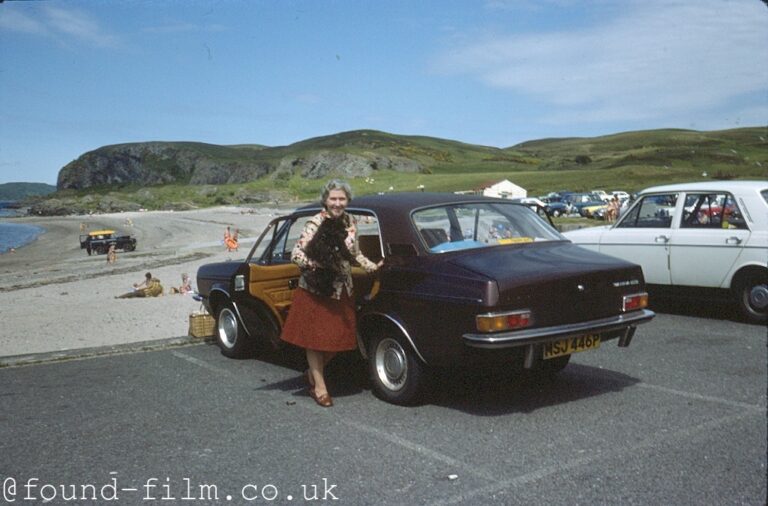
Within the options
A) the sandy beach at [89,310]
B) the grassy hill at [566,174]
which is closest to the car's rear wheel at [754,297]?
the sandy beach at [89,310]

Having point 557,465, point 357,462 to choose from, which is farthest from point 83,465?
point 557,465

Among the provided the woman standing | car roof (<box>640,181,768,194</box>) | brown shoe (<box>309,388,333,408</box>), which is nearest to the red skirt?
the woman standing

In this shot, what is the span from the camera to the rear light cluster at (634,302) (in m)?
5.70

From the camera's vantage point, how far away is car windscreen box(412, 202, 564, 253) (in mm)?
5906

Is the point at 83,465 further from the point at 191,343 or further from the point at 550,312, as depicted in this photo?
the point at 191,343

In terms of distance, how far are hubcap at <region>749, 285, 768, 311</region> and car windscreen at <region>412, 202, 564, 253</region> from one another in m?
4.05

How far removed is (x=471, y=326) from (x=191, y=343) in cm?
506

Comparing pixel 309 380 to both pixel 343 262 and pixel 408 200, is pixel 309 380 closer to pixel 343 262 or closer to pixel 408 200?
pixel 343 262

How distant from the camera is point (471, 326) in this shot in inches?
201

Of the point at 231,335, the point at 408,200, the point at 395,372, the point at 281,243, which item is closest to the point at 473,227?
the point at 408,200

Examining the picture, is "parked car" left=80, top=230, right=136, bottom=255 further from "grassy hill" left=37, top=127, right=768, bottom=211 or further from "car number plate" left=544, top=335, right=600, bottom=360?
"grassy hill" left=37, top=127, right=768, bottom=211

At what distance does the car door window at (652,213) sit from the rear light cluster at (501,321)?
5742mm

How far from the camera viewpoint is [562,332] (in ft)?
17.2

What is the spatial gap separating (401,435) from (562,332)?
53.6 inches
